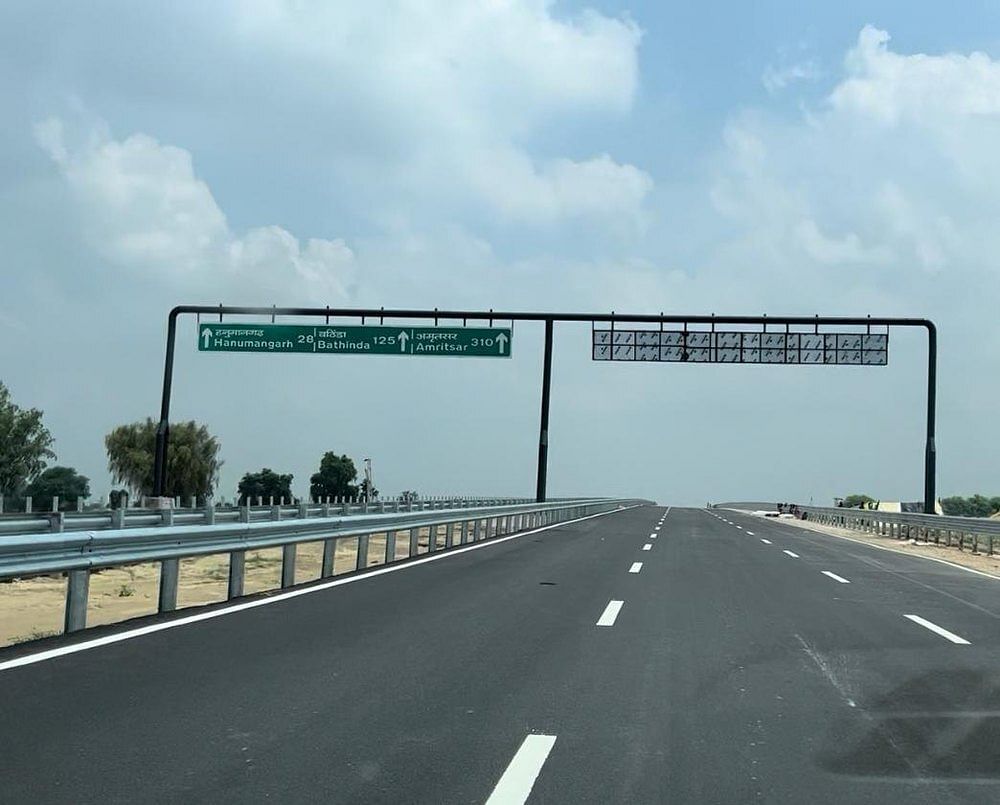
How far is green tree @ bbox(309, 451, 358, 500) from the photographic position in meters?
125

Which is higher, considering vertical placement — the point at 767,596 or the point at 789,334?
the point at 789,334

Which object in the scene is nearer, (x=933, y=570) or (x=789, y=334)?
(x=933, y=570)

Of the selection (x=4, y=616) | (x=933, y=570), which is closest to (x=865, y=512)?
(x=933, y=570)

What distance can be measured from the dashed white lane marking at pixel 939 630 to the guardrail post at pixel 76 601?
899 centimetres

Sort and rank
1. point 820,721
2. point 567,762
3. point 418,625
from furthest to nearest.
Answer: point 418,625 → point 820,721 → point 567,762

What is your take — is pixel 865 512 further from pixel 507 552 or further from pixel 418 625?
pixel 418 625

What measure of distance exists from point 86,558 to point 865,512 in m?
43.4

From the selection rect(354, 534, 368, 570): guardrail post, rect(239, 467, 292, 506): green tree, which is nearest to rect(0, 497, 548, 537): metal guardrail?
rect(354, 534, 368, 570): guardrail post

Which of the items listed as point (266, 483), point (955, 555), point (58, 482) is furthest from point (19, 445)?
point (955, 555)

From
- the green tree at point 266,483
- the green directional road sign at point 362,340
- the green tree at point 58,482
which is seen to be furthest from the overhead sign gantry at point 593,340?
the green tree at point 266,483

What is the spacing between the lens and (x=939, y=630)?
1204 centimetres

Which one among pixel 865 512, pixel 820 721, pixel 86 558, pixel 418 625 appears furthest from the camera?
pixel 865 512

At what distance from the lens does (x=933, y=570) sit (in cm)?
2252

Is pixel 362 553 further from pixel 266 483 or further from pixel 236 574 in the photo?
pixel 266 483
